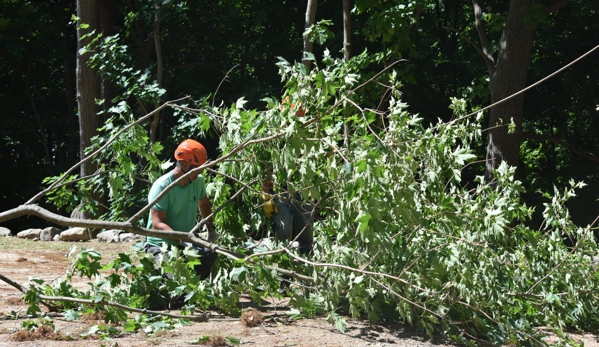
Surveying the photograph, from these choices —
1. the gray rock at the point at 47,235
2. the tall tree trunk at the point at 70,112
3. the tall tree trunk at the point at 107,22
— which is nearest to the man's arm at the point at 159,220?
the gray rock at the point at 47,235

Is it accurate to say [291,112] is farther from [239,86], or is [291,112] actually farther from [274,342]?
[239,86]

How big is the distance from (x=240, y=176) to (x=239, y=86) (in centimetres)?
862

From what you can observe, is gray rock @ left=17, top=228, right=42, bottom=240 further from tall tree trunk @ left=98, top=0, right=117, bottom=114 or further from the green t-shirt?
the green t-shirt

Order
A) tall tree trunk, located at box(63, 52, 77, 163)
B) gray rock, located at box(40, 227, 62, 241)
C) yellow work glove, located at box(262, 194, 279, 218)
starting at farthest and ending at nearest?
tall tree trunk, located at box(63, 52, 77, 163), gray rock, located at box(40, 227, 62, 241), yellow work glove, located at box(262, 194, 279, 218)

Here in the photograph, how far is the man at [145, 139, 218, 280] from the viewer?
227 inches

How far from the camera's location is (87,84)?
13.0 meters

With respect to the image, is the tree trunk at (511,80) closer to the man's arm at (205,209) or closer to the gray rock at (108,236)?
the gray rock at (108,236)

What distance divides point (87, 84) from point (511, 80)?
22.2ft

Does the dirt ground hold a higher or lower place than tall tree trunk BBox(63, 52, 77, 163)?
lower

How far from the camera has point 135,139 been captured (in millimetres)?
5812

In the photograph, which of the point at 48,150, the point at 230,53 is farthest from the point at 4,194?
the point at 230,53

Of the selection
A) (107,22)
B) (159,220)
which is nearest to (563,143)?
(107,22)

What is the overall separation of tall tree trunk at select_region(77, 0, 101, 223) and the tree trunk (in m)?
6.35

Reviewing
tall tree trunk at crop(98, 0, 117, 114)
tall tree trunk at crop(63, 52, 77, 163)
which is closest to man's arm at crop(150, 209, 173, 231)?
tall tree trunk at crop(98, 0, 117, 114)
